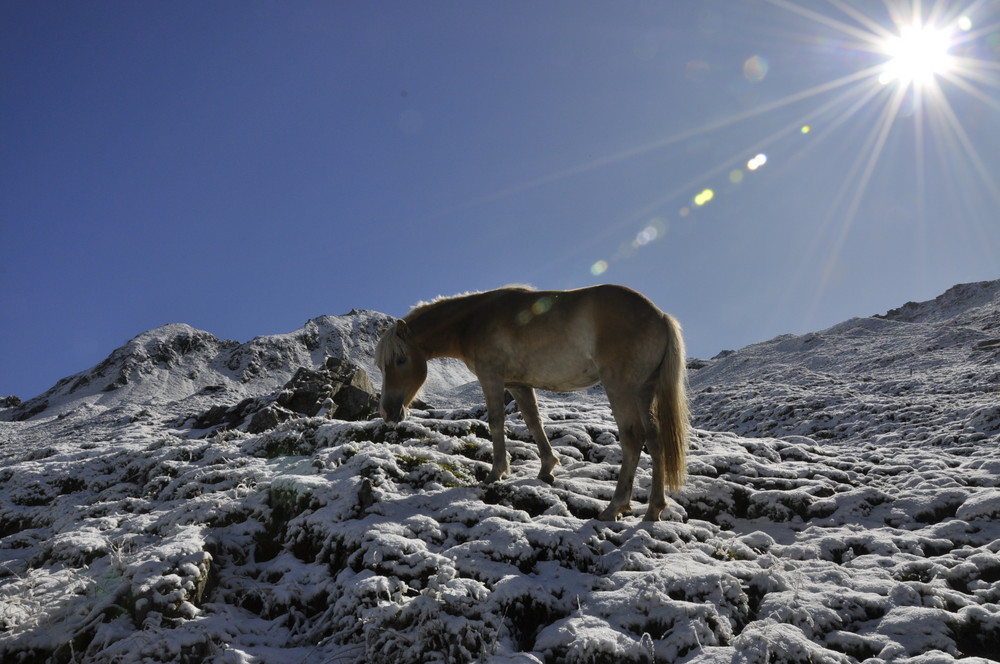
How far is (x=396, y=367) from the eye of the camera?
7.34 metres

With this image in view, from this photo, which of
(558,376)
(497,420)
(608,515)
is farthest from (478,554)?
(558,376)

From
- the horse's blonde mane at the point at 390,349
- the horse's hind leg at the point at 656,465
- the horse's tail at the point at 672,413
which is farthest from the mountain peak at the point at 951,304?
the horse's blonde mane at the point at 390,349

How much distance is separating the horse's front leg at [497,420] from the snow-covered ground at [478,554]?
43 cm

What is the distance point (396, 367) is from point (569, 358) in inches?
105

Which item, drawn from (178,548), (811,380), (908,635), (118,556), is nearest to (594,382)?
(908,635)

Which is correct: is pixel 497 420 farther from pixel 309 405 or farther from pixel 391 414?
pixel 309 405

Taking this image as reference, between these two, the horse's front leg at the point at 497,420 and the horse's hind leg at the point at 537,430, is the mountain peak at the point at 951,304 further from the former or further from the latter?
the horse's front leg at the point at 497,420

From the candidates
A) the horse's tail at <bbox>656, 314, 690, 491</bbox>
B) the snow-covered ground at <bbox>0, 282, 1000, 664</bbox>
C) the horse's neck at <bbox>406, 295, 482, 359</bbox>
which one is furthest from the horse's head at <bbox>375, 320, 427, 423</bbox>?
the horse's tail at <bbox>656, 314, 690, 491</bbox>

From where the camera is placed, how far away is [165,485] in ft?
25.2

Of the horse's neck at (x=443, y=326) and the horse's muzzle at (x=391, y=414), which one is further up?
the horse's neck at (x=443, y=326)

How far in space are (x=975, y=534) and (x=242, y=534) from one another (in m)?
8.48

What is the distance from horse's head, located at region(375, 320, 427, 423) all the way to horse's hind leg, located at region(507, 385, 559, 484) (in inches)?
63.3

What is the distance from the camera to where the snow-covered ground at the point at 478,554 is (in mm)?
3600

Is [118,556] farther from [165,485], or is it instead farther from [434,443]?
[434,443]
